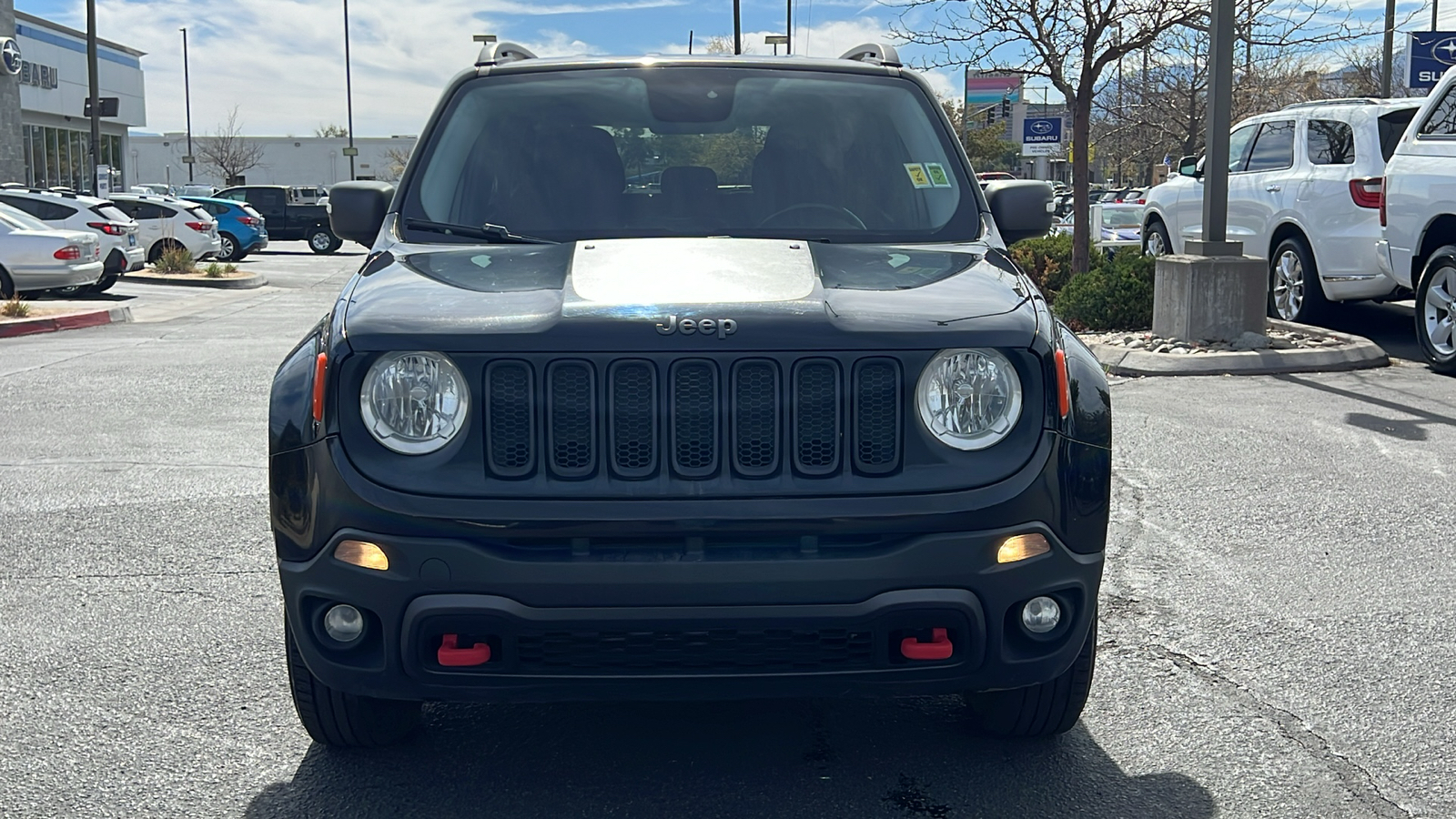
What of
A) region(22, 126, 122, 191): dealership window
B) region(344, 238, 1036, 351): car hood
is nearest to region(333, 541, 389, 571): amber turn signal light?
region(344, 238, 1036, 351): car hood

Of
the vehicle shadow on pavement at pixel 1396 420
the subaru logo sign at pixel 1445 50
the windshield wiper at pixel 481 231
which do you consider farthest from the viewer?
the subaru logo sign at pixel 1445 50

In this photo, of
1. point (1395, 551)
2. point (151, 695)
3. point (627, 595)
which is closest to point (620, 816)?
point (627, 595)

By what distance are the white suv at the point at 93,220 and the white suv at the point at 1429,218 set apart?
56.8 ft

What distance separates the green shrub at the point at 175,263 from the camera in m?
26.5

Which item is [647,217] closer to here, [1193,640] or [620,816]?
[620,816]

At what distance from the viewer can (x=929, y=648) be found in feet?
10.4

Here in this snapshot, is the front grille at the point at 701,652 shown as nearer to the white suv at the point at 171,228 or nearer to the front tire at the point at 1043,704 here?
the front tire at the point at 1043,704

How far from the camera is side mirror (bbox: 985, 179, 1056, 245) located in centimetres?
450

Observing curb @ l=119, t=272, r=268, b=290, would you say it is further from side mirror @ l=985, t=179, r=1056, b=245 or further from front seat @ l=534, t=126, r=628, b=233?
side mirror @ l=985, t=179, r=1056, b=245

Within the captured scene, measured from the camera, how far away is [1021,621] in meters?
3.21

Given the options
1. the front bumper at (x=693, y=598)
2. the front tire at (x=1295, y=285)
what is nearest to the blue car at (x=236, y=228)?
the front tire at (x=1295, y=285)

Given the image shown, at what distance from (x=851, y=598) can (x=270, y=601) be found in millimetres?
2822

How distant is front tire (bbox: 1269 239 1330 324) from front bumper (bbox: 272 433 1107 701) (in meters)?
10.2

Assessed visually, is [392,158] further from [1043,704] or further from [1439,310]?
[1043,704]
